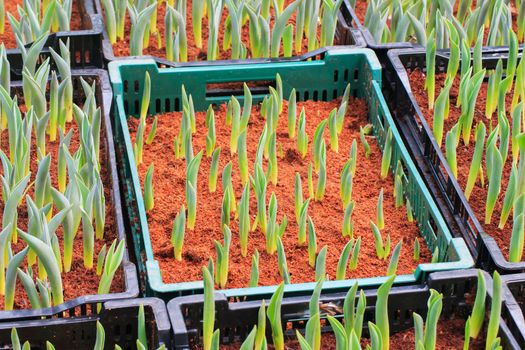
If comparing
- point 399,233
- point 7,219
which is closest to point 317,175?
point 399,233

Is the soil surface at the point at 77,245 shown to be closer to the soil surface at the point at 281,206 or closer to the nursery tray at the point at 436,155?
the soil surface at the point at 281,206

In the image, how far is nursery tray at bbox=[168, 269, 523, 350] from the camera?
86.3 inches

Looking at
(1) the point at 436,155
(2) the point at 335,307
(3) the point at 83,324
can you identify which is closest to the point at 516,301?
(2) the point at 335,307

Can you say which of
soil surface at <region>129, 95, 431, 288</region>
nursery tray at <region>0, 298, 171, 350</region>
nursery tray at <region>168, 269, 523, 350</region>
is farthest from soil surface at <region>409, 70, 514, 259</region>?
nursery tray at <region>0, 298, 171, 350</region>

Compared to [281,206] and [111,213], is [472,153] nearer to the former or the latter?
[281,206]

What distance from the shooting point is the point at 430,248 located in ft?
8.57

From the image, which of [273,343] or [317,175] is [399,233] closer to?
[317,175]

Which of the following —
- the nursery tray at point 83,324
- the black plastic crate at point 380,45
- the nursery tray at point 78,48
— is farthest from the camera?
the black plastic crate at point 380,45

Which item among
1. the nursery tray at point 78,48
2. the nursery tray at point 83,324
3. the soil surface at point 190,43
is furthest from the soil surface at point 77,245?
the soil surface at point 190,43

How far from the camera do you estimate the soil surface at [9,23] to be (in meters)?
3.48

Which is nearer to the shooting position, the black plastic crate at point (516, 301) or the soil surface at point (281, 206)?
the black plastic crate at point (516, 301)

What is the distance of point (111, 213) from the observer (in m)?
2.62

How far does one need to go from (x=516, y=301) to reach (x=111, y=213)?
1009 mm

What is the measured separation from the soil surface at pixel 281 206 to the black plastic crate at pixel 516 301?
289 millimetres
